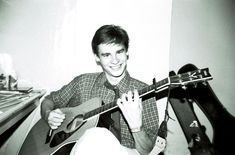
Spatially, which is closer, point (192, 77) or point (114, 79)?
point (192, 77)

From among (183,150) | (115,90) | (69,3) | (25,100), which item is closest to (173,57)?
(115,90)

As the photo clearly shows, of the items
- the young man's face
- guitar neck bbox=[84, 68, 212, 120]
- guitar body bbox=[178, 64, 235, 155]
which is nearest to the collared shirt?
the young man's face

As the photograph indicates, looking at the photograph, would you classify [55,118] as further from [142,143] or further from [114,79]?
[142,143]

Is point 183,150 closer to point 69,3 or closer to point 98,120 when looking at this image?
point 98,120

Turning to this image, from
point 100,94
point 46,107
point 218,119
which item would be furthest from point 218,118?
point 46,107

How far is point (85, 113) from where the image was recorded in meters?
1.39

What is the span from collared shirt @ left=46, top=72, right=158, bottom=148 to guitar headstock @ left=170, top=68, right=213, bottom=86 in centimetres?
36

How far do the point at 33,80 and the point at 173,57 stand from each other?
3.92ft

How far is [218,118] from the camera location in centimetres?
153

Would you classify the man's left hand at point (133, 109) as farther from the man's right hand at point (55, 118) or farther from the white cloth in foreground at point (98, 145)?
the man's right hand at point (55, 118)

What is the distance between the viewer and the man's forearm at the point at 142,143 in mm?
1180

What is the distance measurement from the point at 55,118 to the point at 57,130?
0.08 meters

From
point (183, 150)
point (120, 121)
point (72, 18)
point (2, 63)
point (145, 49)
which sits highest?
point (72, 18)

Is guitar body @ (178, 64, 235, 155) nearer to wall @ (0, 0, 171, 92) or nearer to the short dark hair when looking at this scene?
wall @ (0, 0, 171, 92)
